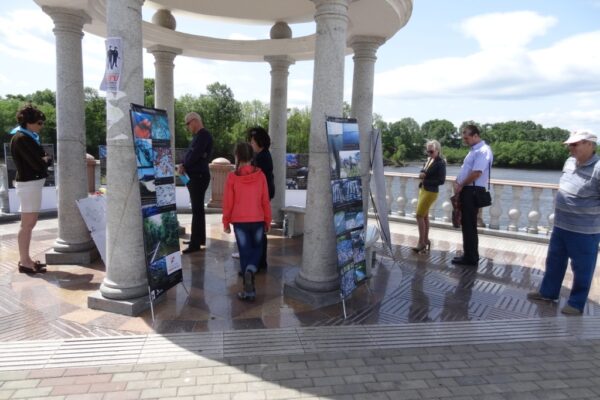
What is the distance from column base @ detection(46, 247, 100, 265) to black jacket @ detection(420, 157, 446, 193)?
223 inches

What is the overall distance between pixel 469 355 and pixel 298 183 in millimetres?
7936

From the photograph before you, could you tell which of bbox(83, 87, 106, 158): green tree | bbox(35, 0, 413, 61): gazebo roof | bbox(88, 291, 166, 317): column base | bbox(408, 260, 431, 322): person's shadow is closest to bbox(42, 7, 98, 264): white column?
bbox(35, 0, 413, 61): gazebo roof

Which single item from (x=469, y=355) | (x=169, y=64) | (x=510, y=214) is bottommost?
(x=469, y=355)

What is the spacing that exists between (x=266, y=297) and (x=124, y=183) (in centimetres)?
217

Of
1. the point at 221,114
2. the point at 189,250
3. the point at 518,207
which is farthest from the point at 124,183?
the point at 221,114

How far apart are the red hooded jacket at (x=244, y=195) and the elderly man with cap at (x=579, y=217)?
12.0 feet

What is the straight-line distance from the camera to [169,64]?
8.09 metres

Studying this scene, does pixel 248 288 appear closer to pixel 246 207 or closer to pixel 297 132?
pixel 246 207

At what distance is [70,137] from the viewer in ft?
18.8

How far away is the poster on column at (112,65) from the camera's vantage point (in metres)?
4.02

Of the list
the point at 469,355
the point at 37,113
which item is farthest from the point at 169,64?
the point at 469,355

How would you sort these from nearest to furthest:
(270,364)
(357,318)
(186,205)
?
1. (270,364)
2. (357,318)
3. (186,205)

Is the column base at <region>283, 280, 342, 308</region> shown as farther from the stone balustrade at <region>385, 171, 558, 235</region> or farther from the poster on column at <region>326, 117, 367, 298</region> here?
the stone balustrade at <region>385, 171, 558, 235</region>

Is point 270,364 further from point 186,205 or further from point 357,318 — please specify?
point 186,205
